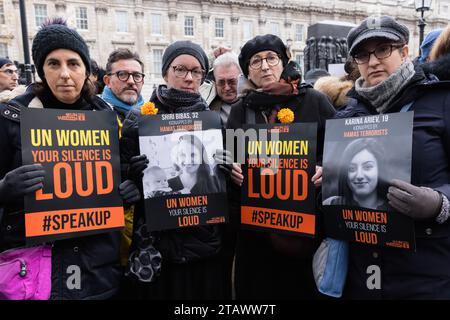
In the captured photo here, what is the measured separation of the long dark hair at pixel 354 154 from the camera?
5.77ft

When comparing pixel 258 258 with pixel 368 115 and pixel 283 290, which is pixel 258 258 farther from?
pixel 368 115

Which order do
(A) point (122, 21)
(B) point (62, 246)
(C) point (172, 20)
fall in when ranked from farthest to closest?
(C) point (172, 20)
(A) point (122, 21)
(B) point (62, 246)

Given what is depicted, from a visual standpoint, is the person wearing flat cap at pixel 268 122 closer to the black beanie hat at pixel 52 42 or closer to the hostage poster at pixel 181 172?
the hostage poster at pixel 181 172

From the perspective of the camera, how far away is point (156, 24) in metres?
37.1

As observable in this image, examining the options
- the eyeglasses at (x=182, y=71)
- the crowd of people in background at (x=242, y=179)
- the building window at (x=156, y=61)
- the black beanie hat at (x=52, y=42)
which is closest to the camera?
the crowd of people in background at (x=242, y=179)

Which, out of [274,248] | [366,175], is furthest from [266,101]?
[274,248]

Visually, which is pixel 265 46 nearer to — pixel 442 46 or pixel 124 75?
pixel 442 46

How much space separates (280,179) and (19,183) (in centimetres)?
148

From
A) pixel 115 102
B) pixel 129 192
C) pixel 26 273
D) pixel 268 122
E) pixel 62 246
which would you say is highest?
pixel 115 102

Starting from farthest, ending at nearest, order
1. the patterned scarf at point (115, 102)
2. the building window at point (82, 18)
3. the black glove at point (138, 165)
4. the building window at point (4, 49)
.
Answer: the building window at point (82, 18) → the building window at point (4, 49) → the patterned scarf at point (115, 102) → the black glove at point (138, 165)

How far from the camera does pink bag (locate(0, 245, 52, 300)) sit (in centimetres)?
185

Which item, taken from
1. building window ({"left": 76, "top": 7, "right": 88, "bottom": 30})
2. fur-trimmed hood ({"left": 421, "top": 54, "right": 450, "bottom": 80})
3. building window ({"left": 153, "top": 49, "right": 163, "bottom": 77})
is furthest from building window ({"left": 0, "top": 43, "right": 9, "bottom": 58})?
fur-trimmed hood ({"left": 421, "top": 54, "right": 450, "bottom": 80})

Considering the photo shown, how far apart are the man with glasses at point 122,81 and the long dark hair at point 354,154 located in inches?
85.0

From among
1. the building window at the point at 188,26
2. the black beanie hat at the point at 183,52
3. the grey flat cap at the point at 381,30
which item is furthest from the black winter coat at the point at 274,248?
the building window at the point at 188,26
